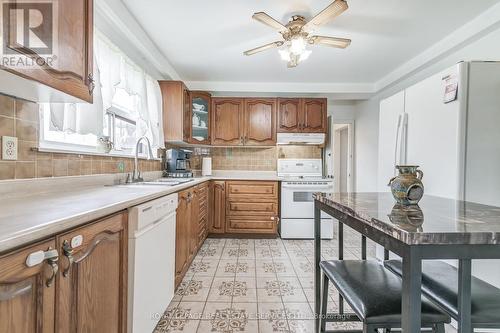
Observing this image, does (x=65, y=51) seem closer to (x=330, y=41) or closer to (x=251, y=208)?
(x=330, y=41)

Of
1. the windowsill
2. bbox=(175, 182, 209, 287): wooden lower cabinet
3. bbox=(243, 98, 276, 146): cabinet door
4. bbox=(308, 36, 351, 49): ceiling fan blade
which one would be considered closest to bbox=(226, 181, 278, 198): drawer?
bbox=(175, 182, 209, 287): wooden lower cabinet

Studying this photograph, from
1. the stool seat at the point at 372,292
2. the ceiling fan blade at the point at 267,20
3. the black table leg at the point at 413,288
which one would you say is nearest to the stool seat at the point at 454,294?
the stool seat at the point at 372,292

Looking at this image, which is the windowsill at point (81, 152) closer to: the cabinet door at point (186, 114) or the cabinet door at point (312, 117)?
the cabinet door at point (186, 114)

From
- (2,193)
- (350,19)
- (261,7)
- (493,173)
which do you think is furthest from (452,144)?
(2,193)

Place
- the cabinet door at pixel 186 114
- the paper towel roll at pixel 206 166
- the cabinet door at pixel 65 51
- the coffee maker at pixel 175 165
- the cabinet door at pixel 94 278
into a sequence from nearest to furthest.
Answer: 1. the cabinet door at pixel 94 278
2. the cabinet door at pixel 65 51
3. the coffee maker at pixel 175 165
4. the cabinet door at pixel 186 114
5. the paper towel roll at pixel 206 166

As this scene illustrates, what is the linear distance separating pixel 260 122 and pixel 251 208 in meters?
1.37

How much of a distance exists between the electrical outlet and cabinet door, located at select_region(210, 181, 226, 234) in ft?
8.31

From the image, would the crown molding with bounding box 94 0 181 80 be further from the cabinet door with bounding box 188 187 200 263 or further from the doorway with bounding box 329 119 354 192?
the doorway with bounding box 329 119 354 192

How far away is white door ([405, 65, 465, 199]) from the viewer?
170 cm

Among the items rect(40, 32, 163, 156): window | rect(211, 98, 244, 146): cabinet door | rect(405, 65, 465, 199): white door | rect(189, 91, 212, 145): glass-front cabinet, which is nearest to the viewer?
rect(40, 32, 163, 156): window

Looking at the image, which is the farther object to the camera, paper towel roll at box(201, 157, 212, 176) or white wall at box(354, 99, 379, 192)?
white wall at box(354, 99, 379, 192)

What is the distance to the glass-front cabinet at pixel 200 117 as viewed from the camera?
3.77 metres

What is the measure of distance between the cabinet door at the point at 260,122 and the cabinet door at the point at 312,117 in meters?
0.49

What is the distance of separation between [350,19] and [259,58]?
3.63 feet
